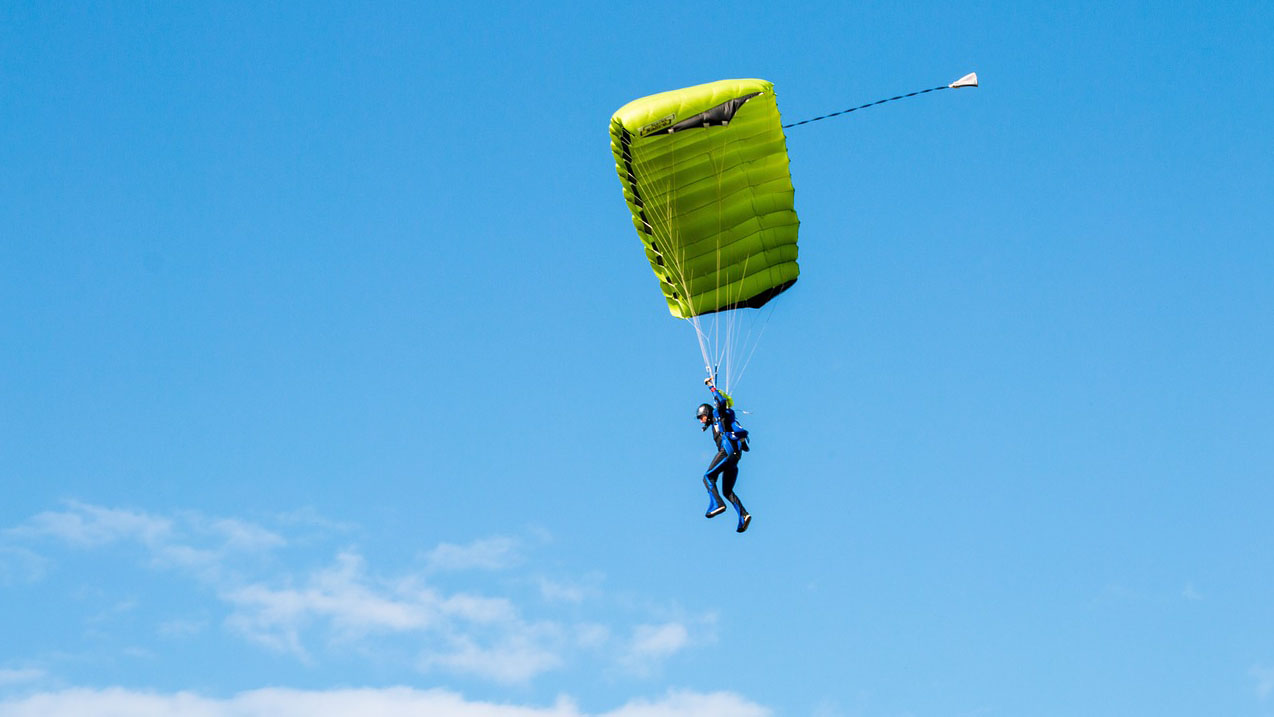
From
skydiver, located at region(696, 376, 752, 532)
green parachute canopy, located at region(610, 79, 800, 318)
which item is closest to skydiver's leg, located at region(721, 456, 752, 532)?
skydiver, located at region(696, 376, 752, 532)

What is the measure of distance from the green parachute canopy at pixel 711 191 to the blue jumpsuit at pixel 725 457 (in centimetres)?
230

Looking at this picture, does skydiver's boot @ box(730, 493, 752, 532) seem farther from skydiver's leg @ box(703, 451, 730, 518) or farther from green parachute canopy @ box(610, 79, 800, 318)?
green parachute canopy @ box(610, 79, 800, 318)

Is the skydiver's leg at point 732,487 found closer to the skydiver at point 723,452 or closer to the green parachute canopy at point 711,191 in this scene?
the skydiver at point 723,452

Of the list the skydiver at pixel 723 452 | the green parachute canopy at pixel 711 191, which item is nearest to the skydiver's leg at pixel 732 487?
the skydiver at pixel 723 452

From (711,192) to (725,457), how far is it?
3.94 m

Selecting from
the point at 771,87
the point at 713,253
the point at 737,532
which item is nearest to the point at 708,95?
the point at 771,87

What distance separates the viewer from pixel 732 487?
23.4 meters

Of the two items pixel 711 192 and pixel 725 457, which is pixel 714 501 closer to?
pixel 725 457

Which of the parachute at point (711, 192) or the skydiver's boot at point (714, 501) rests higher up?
the parachute at point (711, 192)

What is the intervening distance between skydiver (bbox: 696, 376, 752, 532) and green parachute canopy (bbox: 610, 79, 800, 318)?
221cm

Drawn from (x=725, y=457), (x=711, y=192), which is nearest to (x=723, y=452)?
(x=725, y=457)

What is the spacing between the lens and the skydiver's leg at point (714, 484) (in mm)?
23188

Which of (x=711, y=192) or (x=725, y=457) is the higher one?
(x=711, y=192)

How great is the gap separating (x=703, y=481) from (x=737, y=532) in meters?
0.93
